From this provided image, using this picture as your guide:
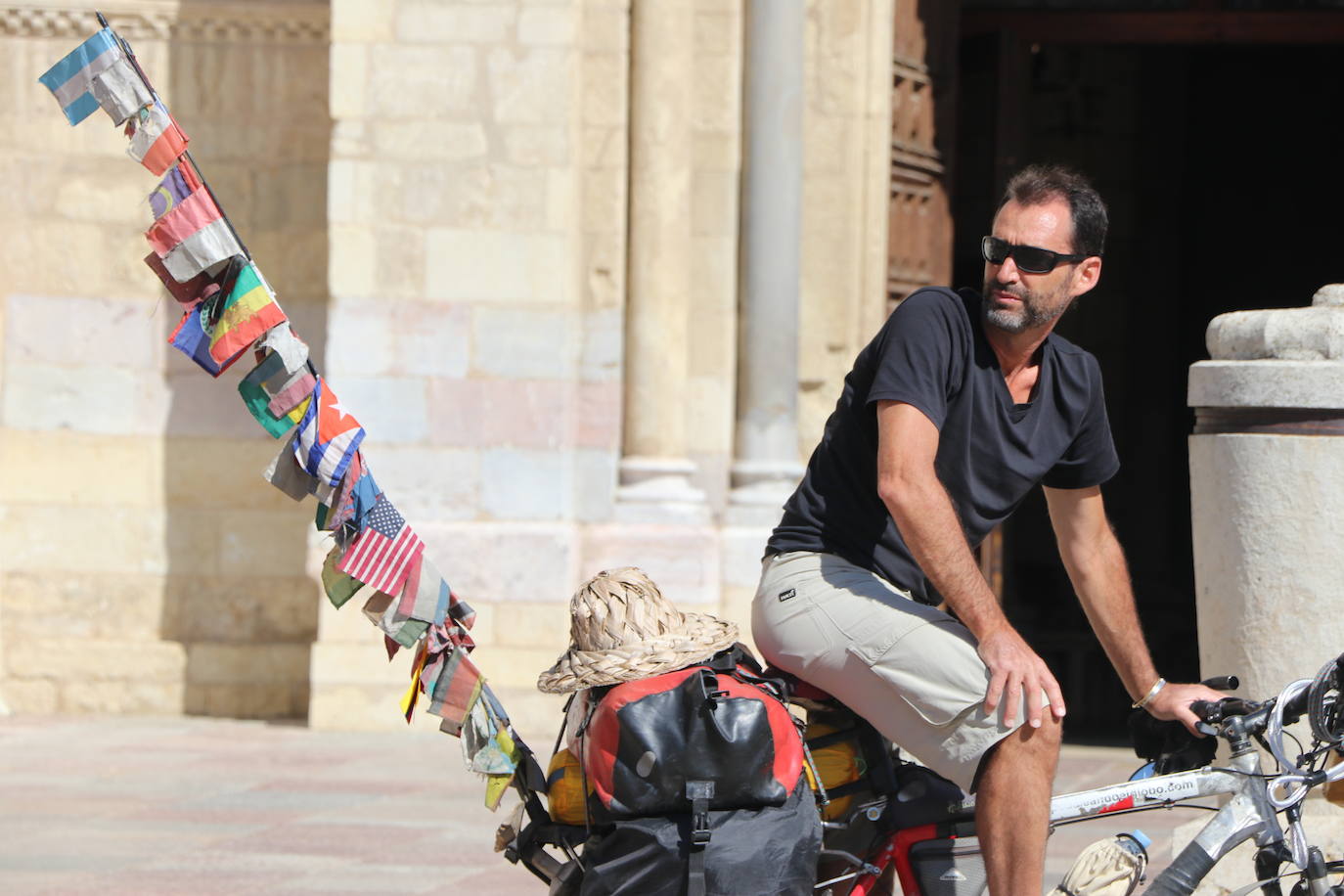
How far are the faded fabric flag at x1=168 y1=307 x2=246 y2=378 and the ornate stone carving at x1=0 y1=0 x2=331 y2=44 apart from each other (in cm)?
566

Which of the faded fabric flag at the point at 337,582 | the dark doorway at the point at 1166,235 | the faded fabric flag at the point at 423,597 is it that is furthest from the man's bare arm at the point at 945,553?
the dark doorway at the point at 1166,235

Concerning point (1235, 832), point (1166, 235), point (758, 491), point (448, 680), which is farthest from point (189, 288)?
point (1166, 235)

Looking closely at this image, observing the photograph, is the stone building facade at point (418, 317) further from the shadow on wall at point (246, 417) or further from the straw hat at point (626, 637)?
the straw hat at point (626, 637)

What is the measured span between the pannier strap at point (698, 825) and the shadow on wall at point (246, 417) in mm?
5823

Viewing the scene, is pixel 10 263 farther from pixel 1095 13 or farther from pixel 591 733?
pixel 591 733

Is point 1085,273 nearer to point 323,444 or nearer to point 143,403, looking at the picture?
point 323,444

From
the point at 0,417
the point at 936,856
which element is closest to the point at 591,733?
the point at 936,856

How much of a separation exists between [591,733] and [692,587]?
4.90m

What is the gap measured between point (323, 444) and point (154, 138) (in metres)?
0.59

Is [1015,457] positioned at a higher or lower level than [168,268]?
lower

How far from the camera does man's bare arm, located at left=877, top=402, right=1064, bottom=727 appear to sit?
3.05m

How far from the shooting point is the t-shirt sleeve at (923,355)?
3201 millimetres

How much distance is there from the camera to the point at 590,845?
124 inches

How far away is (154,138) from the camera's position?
3.24 m
